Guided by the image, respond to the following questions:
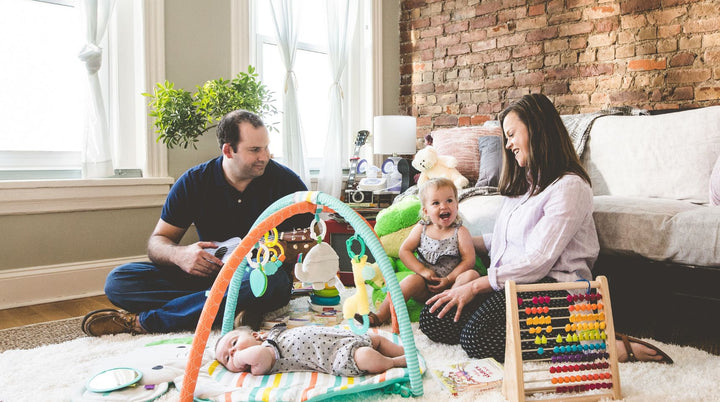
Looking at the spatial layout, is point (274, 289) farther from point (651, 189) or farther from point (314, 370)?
point (651, 189)

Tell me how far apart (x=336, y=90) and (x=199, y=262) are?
238 centimetres

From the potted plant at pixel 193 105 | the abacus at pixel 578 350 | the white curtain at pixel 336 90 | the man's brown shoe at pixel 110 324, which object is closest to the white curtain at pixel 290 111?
the white curtain at pixel 336 90

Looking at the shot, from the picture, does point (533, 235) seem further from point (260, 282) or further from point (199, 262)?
point (199, 262)

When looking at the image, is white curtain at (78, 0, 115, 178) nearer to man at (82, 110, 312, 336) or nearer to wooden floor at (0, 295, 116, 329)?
wooden floor at (0, 295, 116, 329)

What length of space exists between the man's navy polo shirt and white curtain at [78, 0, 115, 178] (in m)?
0.82

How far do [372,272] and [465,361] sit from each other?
24.4 inches

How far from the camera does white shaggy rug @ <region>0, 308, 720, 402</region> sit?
149cm

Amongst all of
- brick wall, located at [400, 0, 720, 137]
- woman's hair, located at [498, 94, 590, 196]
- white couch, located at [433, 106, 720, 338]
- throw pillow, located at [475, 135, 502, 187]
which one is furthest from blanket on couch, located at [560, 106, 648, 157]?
woman's hair, located at [498, 94, 590, 196]

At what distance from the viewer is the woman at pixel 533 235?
1.70m

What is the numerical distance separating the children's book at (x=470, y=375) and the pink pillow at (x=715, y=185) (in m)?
1.19

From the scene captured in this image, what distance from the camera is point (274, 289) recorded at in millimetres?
2174

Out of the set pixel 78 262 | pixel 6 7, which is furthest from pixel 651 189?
pixel 6 7

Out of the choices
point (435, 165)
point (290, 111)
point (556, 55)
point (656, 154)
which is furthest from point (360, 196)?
point (656, 154)

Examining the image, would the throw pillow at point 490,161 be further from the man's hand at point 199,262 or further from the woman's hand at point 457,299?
the man's hand at point 199,262
